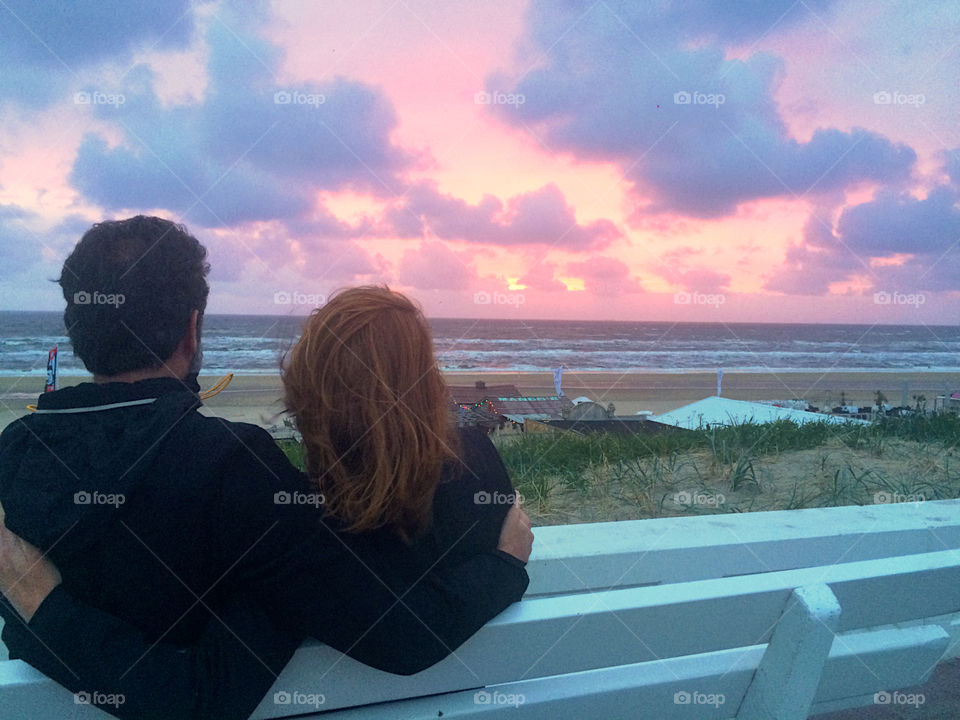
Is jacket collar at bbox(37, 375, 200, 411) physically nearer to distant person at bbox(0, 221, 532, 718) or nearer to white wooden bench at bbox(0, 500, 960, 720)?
distant person at bbox(0, 221, 532, 718)

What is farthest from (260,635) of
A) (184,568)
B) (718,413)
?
(718,413)

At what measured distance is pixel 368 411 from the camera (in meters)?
1.24

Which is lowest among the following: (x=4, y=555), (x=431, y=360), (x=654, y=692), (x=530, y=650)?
(x=654, y=692)

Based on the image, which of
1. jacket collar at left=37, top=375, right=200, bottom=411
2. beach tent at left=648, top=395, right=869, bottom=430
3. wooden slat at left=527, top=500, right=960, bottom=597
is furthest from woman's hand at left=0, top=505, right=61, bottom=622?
beach tent at left=648, top=395, right=869, bottom=430

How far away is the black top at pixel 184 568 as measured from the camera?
3.36 feet

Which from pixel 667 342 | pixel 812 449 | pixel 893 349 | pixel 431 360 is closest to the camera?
pixel 431 360

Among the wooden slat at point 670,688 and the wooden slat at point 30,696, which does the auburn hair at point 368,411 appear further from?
the wooden slat at point 30,696

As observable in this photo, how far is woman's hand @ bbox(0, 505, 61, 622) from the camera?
3.41 feet

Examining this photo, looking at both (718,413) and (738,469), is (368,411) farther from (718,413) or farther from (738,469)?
(718,413)

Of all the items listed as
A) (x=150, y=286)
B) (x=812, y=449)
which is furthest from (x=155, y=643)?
(x=812, y=449)

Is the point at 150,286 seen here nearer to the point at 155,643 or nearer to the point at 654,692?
the point at 155,643

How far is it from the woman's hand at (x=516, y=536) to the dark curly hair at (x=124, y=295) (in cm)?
71

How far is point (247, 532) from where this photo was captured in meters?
1.08

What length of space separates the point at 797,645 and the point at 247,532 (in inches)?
39.3
